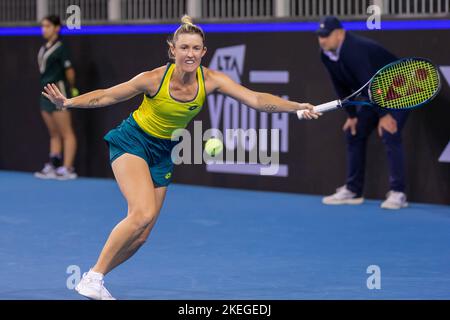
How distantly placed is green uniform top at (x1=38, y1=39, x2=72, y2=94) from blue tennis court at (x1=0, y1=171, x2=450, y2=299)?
5.13ft

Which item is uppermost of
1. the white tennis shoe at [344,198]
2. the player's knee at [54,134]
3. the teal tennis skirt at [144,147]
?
the teal tennis skirt at [144,147]

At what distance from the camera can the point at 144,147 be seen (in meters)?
7.00

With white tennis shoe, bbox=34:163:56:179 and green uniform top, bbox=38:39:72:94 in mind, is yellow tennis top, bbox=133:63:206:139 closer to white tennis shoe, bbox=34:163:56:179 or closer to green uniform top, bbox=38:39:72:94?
green uniform top, bbox=38:39:72:94

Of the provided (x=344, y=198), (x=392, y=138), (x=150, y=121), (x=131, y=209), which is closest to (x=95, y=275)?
(x=131, y=209)

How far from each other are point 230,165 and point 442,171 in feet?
8.85

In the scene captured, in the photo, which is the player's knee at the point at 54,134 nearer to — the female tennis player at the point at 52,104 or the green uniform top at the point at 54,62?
the female tennis player at the point at 52,104

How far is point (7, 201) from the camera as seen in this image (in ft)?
39.7

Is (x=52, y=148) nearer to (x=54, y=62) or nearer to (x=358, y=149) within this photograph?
(x=54, y=62)

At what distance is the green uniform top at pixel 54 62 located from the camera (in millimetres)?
13695

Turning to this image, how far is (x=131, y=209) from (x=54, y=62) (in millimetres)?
7340

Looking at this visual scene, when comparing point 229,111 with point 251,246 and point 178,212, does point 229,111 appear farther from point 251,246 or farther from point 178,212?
point 251,246

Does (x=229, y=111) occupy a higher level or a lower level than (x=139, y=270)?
higher

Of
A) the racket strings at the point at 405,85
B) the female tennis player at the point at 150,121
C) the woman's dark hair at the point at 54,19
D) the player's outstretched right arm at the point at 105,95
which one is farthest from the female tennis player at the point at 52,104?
the player's outstretched right arm at the point at 105,95
